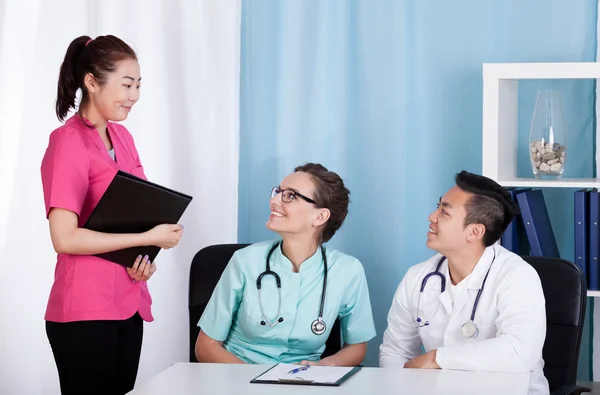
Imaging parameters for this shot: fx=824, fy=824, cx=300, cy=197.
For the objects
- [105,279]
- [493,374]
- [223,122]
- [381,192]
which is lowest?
[493,374]

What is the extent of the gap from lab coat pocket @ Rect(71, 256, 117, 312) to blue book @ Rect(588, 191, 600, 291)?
162 cm

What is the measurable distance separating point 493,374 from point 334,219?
85 cm

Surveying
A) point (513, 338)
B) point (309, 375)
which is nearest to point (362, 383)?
point (309, 375)

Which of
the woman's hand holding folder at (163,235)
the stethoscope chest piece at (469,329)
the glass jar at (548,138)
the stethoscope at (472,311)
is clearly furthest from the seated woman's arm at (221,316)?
the glass jar at (548,138)

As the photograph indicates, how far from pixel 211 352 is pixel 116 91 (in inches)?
32.2

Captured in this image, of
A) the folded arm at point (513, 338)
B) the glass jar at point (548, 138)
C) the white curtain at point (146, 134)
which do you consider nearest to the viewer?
the folded arm at point (513, 338)

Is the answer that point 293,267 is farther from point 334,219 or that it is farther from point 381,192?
point 381,192

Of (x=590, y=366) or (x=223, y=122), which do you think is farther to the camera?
(x=223, y=122)

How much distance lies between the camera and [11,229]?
3.04m

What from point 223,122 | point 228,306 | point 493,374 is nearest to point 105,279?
point 228,306

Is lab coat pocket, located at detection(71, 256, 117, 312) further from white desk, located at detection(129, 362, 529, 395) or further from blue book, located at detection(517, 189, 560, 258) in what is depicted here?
blue book, located at detection(517, 189, 560, 258)

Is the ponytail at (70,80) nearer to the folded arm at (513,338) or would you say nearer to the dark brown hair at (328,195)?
the dark brown hair at (328,195)

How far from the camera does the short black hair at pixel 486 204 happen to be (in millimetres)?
2445

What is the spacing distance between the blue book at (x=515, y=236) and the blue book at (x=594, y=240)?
8.6 inches
